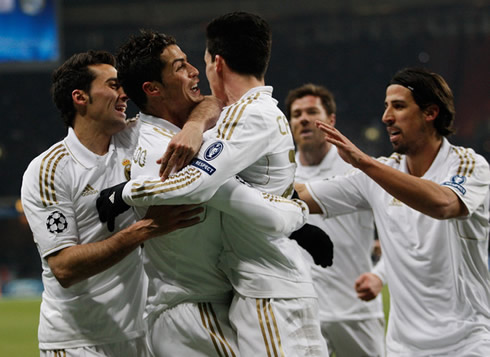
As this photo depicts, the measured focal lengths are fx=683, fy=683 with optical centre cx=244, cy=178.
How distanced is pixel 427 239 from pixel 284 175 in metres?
1.06

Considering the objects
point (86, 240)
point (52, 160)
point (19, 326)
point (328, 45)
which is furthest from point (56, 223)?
point (328, 45)

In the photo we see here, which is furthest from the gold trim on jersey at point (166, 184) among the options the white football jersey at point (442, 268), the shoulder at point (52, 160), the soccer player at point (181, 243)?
the white football jersey at point (442, 268)

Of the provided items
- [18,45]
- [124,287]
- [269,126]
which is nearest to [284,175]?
[269,126]

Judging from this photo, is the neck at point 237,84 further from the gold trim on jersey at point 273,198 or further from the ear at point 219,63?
the gold trim on jersey at point 273,198

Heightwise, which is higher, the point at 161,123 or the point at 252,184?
the point at 161,123

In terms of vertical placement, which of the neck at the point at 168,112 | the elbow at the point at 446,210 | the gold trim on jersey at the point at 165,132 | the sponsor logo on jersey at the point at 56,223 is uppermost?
the neck at the point at 168,112

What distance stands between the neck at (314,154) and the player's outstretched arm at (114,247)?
8.34 feet

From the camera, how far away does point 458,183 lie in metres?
3.18

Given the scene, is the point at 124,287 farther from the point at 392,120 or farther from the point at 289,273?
the point at 392,120

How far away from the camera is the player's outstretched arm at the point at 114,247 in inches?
96.2

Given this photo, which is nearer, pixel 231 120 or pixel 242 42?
pixel 231 120

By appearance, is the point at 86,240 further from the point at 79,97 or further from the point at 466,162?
the point at 466,162

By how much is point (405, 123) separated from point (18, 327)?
27.8 ft

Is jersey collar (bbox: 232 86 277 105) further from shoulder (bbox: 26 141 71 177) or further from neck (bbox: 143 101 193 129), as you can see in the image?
shoulder (bbox: 26 141 71 177)
